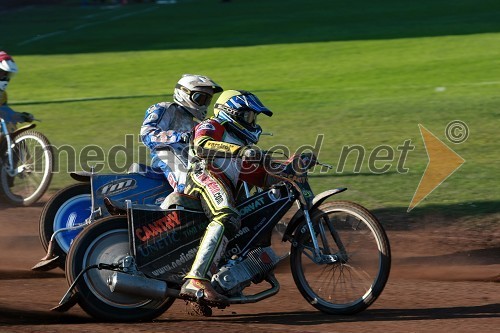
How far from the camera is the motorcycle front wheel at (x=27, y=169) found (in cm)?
1254

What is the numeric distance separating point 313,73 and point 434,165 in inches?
430

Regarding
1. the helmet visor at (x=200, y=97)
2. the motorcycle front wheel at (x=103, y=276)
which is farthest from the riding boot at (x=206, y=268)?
the helmet visor at (x=200, y=97)

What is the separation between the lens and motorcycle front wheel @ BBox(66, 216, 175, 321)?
7.64 metres

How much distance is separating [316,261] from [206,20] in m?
30.4

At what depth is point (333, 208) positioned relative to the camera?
25.6 feet

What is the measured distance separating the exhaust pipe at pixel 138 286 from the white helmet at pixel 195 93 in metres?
2.57

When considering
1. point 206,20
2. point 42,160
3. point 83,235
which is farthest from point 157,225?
point 206,20

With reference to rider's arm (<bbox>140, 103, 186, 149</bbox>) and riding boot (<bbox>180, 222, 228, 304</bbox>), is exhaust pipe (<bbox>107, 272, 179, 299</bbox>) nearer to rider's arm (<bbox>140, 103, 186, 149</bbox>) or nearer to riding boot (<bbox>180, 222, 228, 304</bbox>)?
riding boot (<bbox>180, 222, 228, 304</bbox>)

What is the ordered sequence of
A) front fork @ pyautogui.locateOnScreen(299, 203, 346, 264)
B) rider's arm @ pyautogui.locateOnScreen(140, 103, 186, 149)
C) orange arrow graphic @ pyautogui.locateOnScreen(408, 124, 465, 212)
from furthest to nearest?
1. orange arrow graphic @ pyautogui.locateOnScreen(408, 124, 465, 212)
2. rider's arm @ pyautogui.locateOnScreen(140, 103, 186, 149)
3. front fork @ pyautogui.locateOnScreen(299, 203, 346, 264)

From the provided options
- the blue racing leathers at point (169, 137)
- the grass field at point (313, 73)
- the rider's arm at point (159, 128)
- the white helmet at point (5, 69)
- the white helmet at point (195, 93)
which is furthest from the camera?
the grass field at point (313, 73)

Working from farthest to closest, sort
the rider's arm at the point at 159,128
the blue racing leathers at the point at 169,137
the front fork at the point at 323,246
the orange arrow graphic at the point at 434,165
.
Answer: the orange arrow graphic at the point at 434,165 → the rider's arm at the point at 159,128 → the blue racing leathers at the point at 169,137 → the front fork at the point at 323,246

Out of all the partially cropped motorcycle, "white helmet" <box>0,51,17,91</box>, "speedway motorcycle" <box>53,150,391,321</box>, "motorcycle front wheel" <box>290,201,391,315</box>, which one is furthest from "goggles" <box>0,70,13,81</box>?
"motorcycle front wheel" <box>290,201,391,315</box>

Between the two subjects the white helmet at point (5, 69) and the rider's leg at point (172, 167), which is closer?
the rider's leg at point (172, 167)

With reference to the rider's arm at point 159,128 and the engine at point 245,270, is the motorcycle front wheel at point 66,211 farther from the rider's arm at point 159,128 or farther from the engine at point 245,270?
the engine at point 245,270
